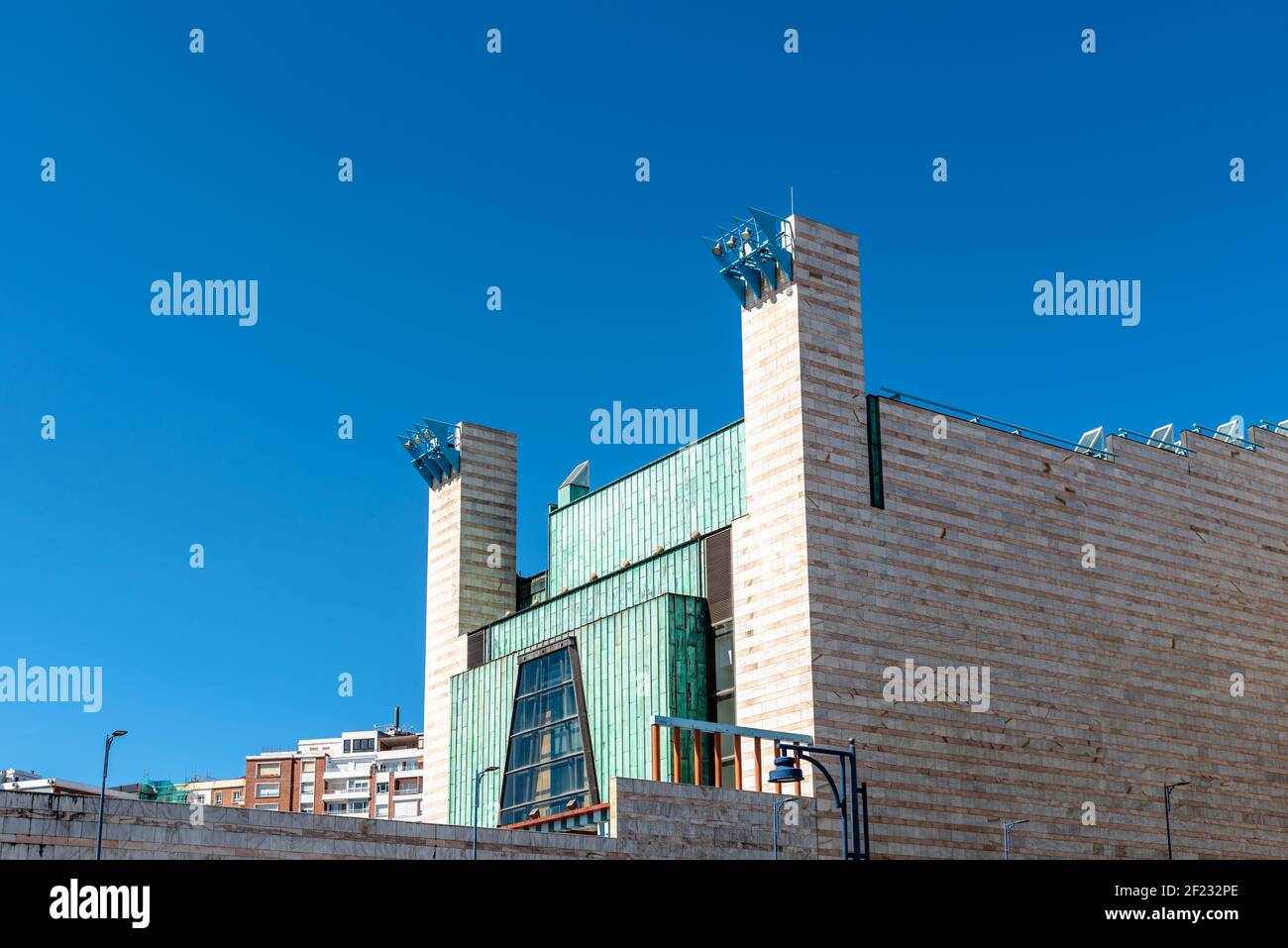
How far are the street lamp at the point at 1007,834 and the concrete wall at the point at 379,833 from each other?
990cm

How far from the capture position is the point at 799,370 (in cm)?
6344

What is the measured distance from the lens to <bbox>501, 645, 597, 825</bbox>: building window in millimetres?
68750

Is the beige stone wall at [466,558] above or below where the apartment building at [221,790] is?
above

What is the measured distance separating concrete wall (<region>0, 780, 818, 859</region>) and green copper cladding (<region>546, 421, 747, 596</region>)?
1627cm

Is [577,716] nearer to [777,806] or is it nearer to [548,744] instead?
[548,744]

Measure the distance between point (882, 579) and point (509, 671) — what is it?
22.1 metres

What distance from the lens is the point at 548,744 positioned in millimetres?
71250

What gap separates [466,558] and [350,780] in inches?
3891

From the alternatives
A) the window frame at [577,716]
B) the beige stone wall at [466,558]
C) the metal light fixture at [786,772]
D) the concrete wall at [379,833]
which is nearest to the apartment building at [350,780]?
the beige stone wall at [466,558]

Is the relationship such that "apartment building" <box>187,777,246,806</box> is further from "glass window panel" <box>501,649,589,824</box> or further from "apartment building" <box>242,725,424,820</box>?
"glass window panel" <box>501,649,589,824</box>

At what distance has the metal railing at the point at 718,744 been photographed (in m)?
56.6

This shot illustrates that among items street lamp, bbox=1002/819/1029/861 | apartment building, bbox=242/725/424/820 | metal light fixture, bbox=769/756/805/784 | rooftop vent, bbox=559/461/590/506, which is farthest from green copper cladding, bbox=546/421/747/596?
apartment building, bbox=242/725/424/820

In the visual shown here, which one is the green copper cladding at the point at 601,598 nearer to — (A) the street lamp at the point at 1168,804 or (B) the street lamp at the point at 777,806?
(B) the street lamp at the point at 777,806
